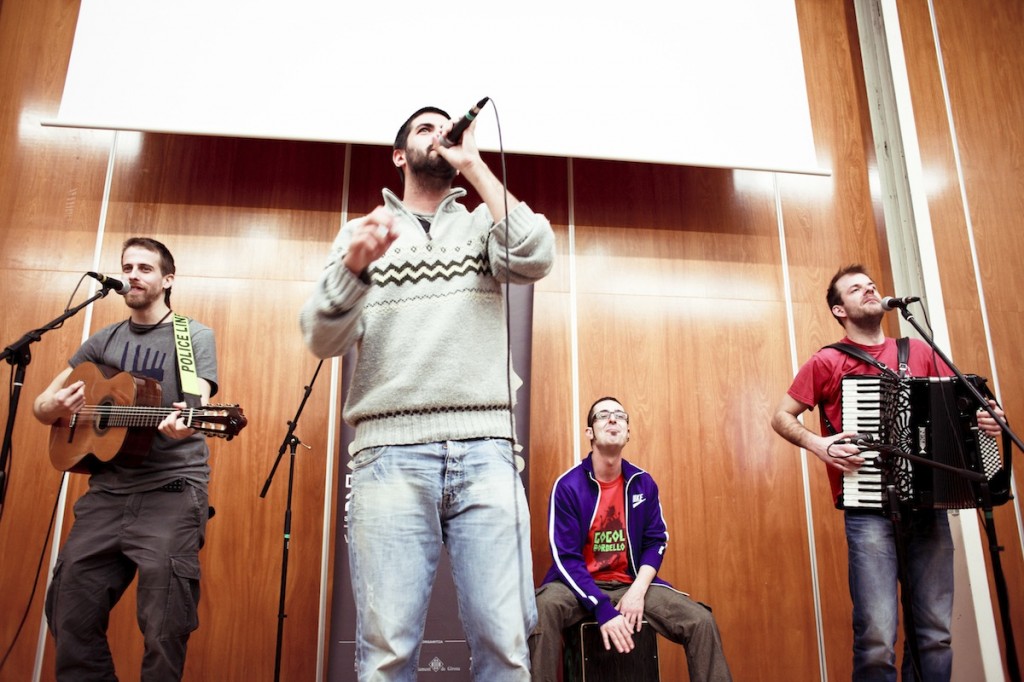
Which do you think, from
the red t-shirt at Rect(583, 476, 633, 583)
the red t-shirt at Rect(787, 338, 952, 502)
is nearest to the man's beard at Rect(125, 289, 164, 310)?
the red t-shirt at Rect(583, 476, 633, 583)

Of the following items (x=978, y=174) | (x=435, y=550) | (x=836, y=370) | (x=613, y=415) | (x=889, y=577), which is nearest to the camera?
(x=435, y=550)

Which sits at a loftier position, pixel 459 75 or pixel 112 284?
pixel 459 75

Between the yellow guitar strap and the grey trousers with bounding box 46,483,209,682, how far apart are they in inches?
14.3

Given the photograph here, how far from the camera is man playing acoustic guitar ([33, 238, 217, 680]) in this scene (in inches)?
94.8

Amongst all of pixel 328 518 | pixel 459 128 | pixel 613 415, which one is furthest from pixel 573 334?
pixel 459 128

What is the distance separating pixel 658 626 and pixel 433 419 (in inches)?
75.0

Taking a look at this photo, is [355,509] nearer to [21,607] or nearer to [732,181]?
[21,607]

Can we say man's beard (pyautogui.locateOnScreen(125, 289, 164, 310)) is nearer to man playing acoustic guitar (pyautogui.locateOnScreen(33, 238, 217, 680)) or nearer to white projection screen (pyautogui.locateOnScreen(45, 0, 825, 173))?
man playing acoustic guitar (pyautogui.locateOnScreen(33, 238, 217, 680))

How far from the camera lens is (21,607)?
3385 millimetres

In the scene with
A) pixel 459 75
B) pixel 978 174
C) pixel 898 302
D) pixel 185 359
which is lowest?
pixel 185 359

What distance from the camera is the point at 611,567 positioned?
3148 mm

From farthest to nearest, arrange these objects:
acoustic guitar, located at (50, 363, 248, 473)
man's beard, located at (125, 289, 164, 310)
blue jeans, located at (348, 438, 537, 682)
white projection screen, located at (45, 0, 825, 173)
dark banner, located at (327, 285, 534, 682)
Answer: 1. white projection screen, located at (45, 0, 825, 173)
2. dark banner, located at (327, 285, 534, 682)
3. man's beard, located at (125, 289, 164, 310)
4. acoustic guitar, located at (50, 363, 248, 473)
5. blue jeans, located at (348, 438, 537, 682)

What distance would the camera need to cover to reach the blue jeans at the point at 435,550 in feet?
4.55

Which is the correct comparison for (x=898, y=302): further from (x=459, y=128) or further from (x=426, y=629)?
(x=426, y=629)
